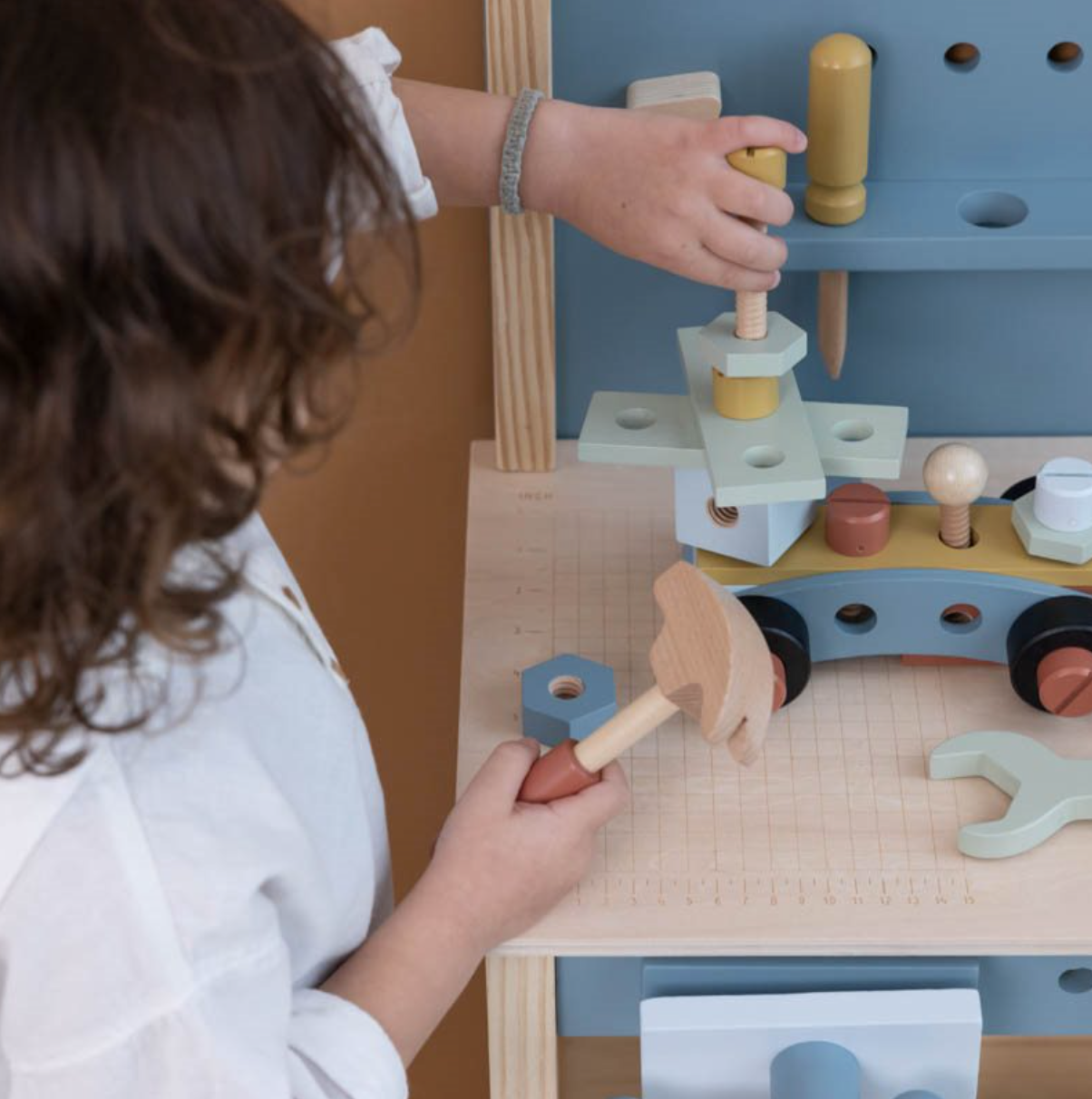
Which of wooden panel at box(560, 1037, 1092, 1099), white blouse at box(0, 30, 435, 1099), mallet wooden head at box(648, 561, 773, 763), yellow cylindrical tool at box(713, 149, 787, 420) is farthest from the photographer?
wooden panel at box(560, 1037, 1092, 1099)

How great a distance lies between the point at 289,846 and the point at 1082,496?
45 cm

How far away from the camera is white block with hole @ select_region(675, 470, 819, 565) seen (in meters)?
0.86

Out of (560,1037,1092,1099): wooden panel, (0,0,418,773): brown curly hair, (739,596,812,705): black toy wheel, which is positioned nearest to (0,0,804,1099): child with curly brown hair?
(0,0,418,773): brown curly hair

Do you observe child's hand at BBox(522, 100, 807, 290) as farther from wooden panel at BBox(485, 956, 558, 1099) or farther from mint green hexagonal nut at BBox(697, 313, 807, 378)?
wooden panel at BBox(485, 956, 558, 1099)

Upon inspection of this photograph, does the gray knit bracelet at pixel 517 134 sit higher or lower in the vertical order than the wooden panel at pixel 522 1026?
higher

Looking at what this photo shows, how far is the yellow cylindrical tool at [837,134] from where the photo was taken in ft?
2.90

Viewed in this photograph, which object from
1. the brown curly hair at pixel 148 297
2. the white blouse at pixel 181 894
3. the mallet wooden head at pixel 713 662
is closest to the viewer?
the brown curly hair at pixel 148 297

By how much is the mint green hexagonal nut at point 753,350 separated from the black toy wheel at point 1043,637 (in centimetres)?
18

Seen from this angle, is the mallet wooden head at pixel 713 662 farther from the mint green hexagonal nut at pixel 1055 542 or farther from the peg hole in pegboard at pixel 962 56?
the peg hole in pegboard at pixel 962 56

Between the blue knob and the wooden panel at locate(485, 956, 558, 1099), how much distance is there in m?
0.11

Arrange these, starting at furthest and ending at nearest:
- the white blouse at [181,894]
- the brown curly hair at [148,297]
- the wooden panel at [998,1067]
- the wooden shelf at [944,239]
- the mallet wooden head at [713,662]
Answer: the wooden panel at [998,1067], the wooden shelf at [944,239], the mallet wooden head at [713,662], the white blouse at [181,894], the brown curly hair at [148,297]

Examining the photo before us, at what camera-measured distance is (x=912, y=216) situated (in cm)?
95

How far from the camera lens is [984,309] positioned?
1028mm

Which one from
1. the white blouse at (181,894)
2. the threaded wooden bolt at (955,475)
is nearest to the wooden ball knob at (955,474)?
the threaded wooden bolt at (955,475)
